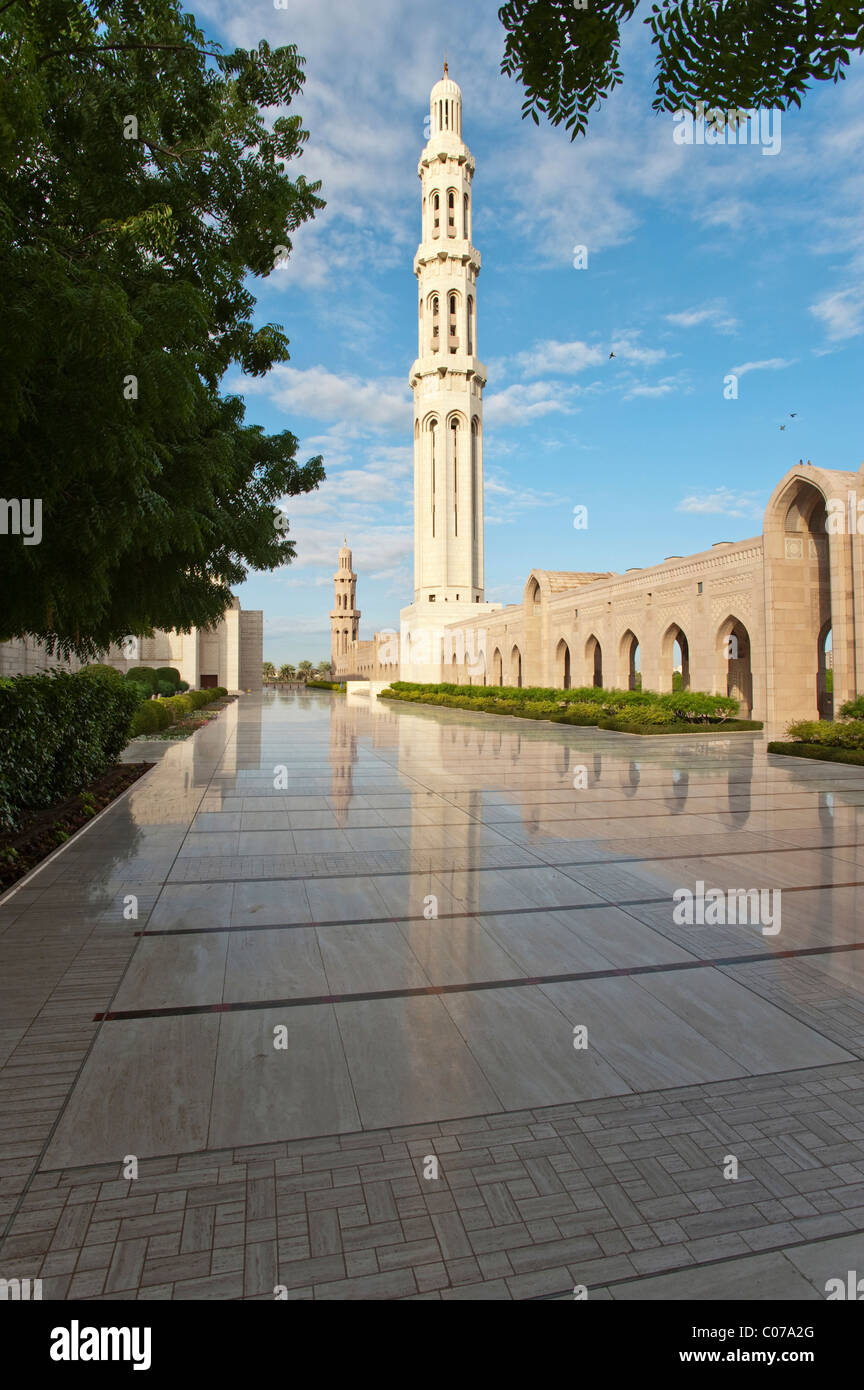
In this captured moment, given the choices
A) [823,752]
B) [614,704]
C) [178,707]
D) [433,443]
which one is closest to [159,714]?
[178,707]

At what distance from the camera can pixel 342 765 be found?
1306cm

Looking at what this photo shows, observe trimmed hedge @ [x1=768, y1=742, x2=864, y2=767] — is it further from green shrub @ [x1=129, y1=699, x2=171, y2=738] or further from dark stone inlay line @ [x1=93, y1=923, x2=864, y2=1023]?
green shrub @ [x1=129, y1=699, x2=171, y2=738]

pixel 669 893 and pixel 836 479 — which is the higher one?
pixel 836 479

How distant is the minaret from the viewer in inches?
2103

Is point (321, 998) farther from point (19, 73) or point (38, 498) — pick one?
point (19, 73)

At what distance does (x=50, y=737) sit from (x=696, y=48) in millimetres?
7905

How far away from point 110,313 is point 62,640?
401 cm

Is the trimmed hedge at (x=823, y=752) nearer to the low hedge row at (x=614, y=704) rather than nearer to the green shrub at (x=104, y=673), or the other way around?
the low hedge row at (x=614, y=704)

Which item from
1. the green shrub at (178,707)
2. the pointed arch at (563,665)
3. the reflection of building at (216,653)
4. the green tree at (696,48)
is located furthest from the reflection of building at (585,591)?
the green tree at (696,48)

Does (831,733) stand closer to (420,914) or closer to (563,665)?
(420,914)

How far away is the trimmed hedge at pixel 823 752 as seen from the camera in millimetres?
13266

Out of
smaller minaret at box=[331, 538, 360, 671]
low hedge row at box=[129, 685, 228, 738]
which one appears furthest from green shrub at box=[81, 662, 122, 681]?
smaller minaret at box=[331, 538, 360, 671]

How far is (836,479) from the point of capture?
17.5 m
